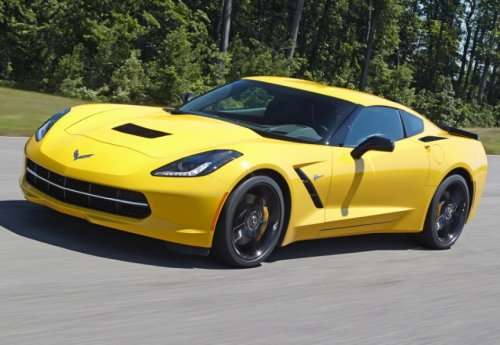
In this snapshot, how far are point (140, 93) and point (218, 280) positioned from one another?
24476 millimetres

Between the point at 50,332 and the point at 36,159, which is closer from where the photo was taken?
the point at 50,332

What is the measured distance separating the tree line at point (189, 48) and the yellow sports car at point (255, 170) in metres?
21.1

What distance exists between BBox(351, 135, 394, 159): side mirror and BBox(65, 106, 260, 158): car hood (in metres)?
0.85

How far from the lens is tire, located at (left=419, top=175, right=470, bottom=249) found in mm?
7473

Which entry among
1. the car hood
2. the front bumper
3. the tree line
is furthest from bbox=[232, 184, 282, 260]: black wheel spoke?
the tree line

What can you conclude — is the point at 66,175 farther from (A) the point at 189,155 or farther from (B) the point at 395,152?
(B) the point at 395,152

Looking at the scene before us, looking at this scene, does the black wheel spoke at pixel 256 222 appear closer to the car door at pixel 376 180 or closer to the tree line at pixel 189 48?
the car door at pixel 376 180

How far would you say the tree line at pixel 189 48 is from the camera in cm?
3005

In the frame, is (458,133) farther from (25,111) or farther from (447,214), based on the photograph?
(25,111)

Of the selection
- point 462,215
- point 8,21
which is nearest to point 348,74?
point 8,21

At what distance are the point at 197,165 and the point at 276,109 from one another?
1.54 m

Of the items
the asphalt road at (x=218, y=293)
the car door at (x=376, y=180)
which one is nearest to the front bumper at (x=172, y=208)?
the asphalt road at (x=218, y=293)

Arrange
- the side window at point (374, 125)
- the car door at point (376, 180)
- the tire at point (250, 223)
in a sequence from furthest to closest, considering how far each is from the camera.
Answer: the side window at point (374, 125), the car door at point (376, 180), the tire at point (250, 223)

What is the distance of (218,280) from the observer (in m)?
5.40
